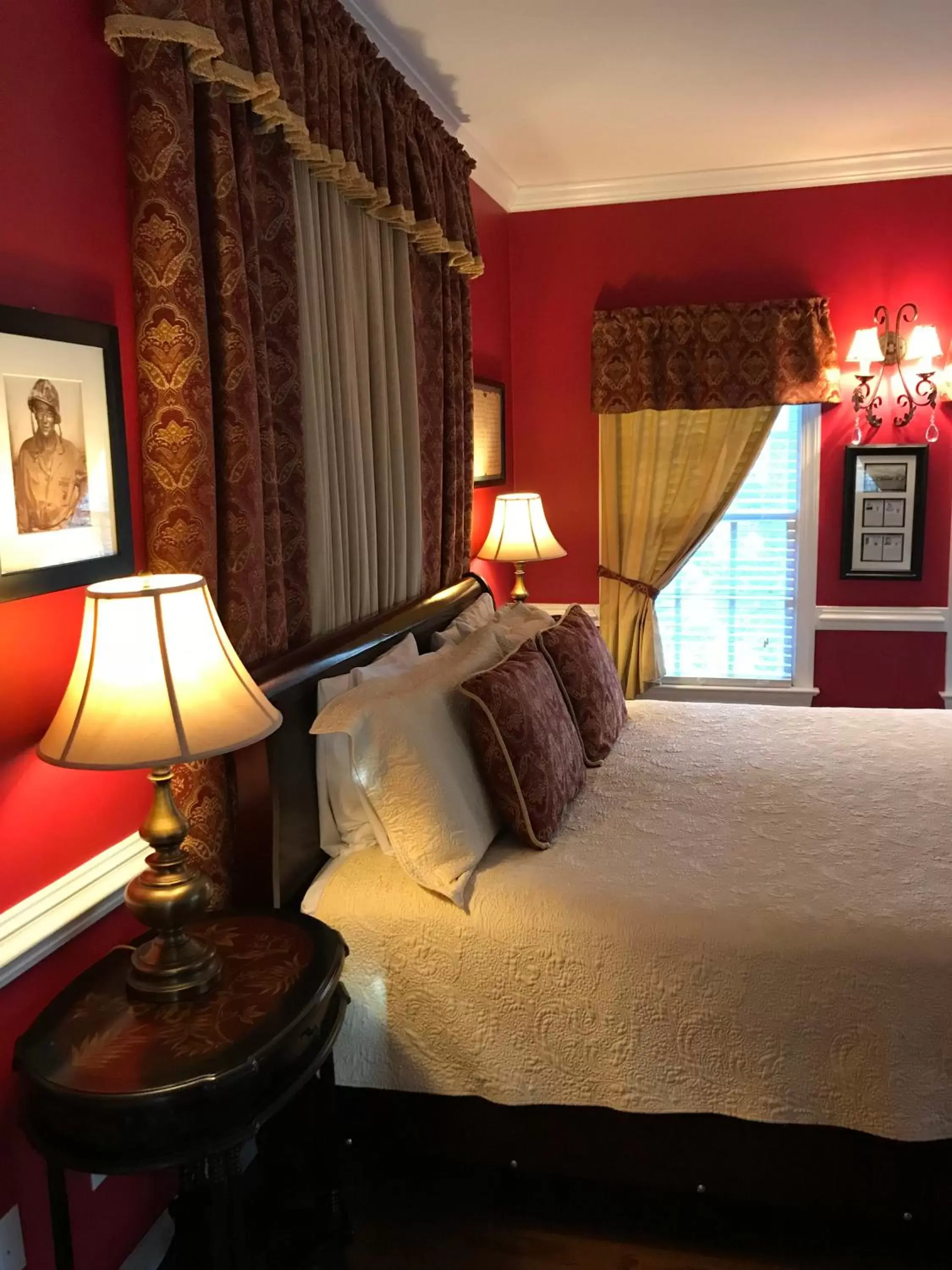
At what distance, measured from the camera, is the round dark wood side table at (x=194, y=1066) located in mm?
1402

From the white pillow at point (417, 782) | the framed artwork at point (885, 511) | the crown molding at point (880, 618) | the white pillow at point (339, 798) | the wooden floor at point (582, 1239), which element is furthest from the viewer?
the crown molding at point (880, 618)

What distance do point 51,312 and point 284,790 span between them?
3.36ft

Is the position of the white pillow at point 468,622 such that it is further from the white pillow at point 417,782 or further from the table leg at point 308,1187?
the table leg at point 308,1187

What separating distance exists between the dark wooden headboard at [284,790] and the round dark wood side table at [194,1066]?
0.20 m

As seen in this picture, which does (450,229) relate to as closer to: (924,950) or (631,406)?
Result: (631,406)

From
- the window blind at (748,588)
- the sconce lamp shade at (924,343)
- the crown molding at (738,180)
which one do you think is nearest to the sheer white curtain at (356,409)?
the crown molding at (738,180)

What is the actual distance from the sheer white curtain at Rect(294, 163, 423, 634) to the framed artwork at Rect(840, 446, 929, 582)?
2262 millimetres

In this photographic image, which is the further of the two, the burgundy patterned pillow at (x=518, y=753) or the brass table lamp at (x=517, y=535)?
the brass table lamp at (x=517, y=535)

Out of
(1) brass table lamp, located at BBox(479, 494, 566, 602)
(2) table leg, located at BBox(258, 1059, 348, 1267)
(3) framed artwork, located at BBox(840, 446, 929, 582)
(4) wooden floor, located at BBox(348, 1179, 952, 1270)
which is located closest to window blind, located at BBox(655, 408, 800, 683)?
(3) framed artwork, located at BBox(840, 446, 929, 582)

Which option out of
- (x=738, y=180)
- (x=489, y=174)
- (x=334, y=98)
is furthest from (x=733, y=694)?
(x=334, y=98)

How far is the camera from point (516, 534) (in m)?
4.11

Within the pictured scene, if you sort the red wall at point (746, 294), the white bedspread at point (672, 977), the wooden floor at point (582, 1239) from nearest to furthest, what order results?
the white bedspread at point (672, 977) < the wooden floor at point (582, 1239) < the red wall at point (746, 294)

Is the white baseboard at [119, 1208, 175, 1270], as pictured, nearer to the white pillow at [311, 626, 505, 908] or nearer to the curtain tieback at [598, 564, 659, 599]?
the white pillow at [311, 626, 505, 908]

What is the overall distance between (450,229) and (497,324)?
4.27 ft
